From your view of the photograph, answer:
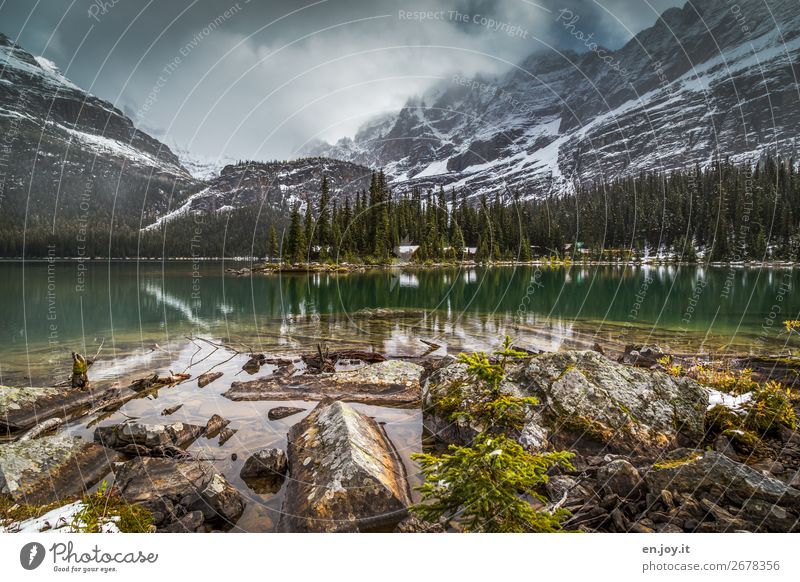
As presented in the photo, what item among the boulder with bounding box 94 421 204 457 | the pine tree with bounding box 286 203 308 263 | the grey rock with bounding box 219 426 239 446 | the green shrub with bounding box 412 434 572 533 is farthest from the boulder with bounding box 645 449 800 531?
the pine tree with bounding box 286 203 308 263

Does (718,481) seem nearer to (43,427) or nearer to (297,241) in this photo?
(43,427)

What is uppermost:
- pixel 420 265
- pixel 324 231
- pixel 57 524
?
pixel 324 231

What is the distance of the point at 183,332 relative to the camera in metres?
19.6

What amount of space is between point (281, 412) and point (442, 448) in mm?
3806

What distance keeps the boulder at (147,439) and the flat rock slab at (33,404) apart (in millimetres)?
2286

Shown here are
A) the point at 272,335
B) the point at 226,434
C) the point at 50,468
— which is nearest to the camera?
the point at 50,468

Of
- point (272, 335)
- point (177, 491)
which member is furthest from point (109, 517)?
point (272, 335)

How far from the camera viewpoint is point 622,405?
247 inches

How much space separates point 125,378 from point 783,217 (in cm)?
11188

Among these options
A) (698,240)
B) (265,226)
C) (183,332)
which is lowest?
(183,332)

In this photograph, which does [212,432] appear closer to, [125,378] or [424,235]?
[125,378]

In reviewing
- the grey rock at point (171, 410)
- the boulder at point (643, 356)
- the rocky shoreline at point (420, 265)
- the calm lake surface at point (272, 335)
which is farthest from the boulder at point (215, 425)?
the rocky shoreline at point (420, 265)

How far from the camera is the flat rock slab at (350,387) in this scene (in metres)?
9.17
